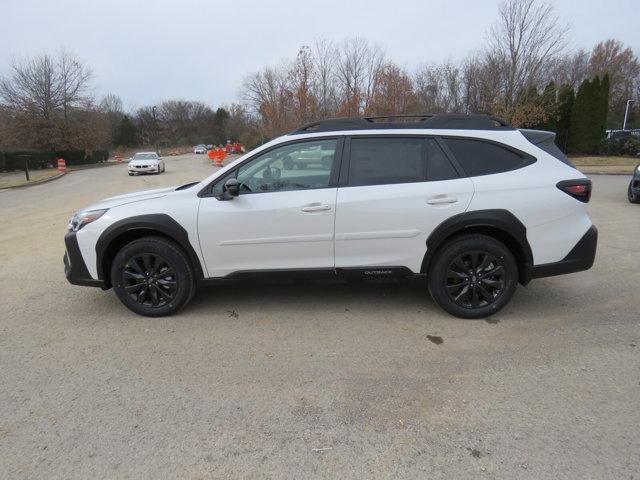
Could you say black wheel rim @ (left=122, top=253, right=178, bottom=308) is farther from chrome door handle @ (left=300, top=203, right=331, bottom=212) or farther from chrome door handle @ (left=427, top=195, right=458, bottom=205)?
chrome door handle @ (left=427, top=195, right=458, bottom=205)

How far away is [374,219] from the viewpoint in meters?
3.97

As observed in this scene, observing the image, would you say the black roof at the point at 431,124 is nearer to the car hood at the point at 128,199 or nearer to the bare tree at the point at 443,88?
the car hood at the point at 128,199

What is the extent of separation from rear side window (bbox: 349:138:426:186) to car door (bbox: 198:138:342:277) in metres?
0.19

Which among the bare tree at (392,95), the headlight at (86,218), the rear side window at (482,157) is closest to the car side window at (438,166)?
the rear side window at (482,157)

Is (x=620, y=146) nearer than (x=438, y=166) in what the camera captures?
No

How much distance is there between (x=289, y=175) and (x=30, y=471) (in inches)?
113

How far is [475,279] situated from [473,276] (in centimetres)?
3

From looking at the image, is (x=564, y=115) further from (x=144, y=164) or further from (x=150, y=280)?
(x=150, y=280)

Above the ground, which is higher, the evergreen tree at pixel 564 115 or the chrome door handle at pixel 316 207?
the evergreen tree at pixel 564 115

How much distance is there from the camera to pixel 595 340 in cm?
369

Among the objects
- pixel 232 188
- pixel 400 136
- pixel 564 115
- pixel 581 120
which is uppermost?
pixel 564 115

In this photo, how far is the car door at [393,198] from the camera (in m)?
3.95

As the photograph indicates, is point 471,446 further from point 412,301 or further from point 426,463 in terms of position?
point 412,301

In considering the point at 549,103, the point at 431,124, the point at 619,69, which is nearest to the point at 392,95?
the point at 549,103
